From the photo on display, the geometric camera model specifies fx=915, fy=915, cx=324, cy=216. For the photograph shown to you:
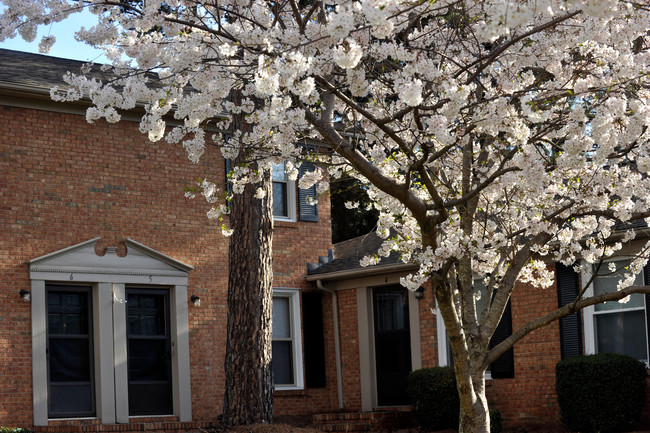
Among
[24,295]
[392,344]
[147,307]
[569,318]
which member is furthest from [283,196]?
[569,318]

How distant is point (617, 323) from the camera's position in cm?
1334

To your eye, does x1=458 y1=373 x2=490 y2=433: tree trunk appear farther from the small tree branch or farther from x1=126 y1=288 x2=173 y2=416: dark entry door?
x1=126 y1=288 x2=173 y2=416: dark entry door

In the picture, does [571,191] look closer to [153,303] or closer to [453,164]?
[453,164]

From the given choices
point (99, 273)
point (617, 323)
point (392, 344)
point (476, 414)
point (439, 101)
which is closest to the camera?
point (439, 101)

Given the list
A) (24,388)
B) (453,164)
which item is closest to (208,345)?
(24,388)

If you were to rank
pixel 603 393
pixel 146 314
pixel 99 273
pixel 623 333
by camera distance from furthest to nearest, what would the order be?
pixel 146 314 < pixel 99 273 < pixel 623 333 < pixel 603 393

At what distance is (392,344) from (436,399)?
94.9 inches

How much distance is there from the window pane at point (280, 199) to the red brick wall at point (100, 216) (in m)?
0.32

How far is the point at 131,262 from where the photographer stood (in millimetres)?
14547

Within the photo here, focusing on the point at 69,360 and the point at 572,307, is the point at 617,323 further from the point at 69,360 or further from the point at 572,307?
the point at 69,360

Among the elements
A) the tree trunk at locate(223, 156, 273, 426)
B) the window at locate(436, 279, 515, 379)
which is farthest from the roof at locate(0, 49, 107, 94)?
the window at locate(436, 279, 515, 379)

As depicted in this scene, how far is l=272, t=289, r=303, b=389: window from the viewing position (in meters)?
16.3

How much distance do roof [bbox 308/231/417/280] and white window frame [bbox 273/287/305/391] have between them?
0.54m

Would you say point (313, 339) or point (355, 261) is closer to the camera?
point (355, 261)
